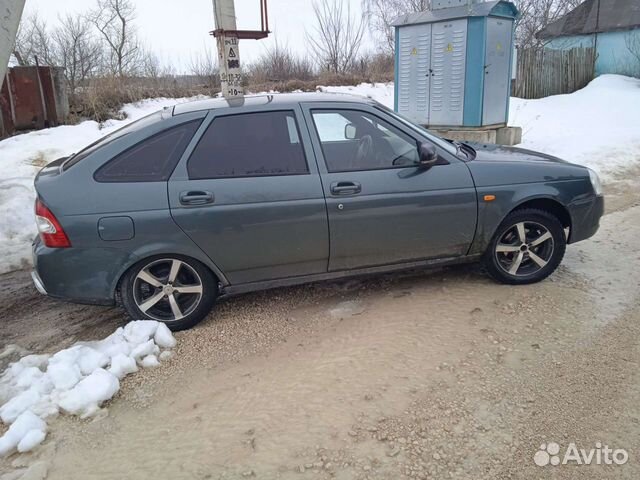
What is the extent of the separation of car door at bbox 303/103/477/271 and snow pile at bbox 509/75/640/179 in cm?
575

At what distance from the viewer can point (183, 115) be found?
4035mm

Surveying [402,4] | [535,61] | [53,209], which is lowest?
[53,209]

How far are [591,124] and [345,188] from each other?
1093 cm

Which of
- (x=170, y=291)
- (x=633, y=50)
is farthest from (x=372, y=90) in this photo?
(x=170, y=291)

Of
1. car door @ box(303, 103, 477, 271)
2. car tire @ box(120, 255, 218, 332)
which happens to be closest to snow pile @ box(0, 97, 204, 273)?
car tire @ box(120, 255, 218, 332)

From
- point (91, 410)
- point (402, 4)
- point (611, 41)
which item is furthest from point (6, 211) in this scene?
point (402, 4)

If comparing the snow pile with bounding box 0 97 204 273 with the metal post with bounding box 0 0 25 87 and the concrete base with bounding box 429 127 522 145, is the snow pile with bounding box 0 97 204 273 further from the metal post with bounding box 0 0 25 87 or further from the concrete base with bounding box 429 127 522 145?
the concrete base with bounding box 429 127 522 145

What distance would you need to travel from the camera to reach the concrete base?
31.5ft

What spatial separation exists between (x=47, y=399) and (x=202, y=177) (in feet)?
5.81

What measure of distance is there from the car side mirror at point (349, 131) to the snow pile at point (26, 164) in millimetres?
3893

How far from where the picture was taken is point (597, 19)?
24.3 meters

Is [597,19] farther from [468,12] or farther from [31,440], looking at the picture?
[31,440]

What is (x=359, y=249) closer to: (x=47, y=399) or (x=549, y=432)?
(x=549, y=432)

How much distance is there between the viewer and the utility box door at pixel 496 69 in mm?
9203
